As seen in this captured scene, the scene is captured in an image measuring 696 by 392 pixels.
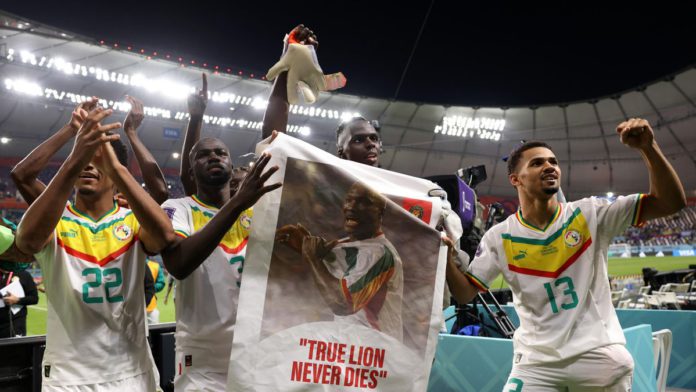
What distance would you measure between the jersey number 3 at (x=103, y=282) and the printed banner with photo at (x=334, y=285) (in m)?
0.76

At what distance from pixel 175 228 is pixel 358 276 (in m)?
0.85

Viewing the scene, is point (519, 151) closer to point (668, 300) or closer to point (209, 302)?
point (209, 302)

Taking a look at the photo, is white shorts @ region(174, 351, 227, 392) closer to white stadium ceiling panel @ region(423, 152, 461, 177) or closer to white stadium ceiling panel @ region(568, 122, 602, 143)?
white stadium ceiling panel @ region(423, 152, 461, 177)

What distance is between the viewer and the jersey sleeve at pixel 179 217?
7.35 ft

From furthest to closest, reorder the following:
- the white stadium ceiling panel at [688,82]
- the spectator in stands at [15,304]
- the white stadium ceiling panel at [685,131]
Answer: the white stadium ceiling panel at [685,131]
the white stadium ceiling panel at [688,82]
the spectator in stands at [15,304]

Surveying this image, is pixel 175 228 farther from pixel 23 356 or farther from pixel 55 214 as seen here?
pixel 23 356

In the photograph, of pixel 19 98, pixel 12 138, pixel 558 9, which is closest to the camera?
pixel 558 9

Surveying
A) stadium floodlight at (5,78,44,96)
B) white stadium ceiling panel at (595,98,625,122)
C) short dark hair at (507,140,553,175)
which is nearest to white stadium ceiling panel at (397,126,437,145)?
white stadium ceiling panel at (595,98,625,122)

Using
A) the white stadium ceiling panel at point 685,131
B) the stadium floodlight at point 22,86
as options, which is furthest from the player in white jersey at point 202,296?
the white stadium ceiling panel at point 685,131

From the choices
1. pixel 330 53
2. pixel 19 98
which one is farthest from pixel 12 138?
pixel 330 53

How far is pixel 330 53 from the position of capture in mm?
21250

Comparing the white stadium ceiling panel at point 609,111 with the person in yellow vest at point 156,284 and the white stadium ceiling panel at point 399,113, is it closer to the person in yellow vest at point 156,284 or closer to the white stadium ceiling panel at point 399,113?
the white stadium ceiling panel at point 399,113

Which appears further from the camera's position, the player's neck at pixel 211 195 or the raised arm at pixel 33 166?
the player's neck at pixel 211 195

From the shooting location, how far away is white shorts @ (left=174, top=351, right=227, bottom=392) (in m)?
2.18
